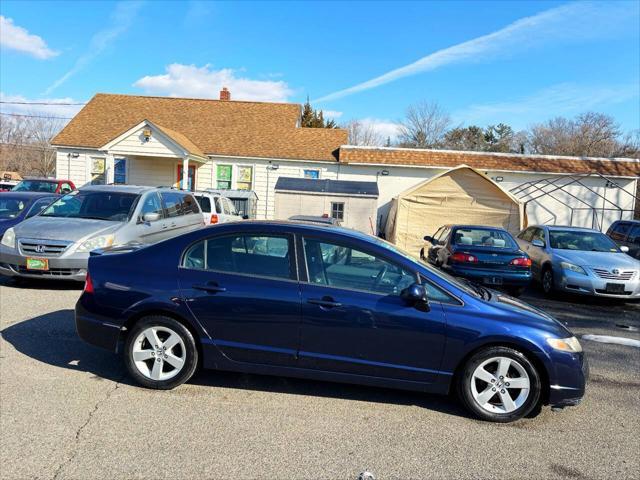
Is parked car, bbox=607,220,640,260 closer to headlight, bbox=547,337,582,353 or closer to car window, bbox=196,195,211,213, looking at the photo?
headlight, bbox=547,337,582,353

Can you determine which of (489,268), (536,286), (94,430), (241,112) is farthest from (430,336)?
(241,112)

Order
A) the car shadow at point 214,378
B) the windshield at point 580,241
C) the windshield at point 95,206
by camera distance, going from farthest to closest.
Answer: the windshield at point 580,241 < the windshield at point 95,206 < the car shadow at point 214,378

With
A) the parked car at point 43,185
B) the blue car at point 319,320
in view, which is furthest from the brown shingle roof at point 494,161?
the blue car at point 319,320

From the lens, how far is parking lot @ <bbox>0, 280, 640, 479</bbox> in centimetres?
300

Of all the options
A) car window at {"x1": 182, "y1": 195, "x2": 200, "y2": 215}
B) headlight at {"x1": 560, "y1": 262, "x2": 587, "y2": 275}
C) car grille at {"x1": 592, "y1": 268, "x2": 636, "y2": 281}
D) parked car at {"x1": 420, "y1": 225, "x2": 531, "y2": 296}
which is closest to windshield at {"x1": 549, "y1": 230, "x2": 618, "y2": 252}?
headlight at {"x1": 560, "y1": 262, "x2": 587, "y2": 275}

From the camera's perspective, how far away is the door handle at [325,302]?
3.81m

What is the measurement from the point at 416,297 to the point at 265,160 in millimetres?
17955

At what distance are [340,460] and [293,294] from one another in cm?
134

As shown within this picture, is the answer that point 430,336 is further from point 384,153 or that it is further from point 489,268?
point 384,153

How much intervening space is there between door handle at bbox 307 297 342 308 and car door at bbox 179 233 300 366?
0.43ft

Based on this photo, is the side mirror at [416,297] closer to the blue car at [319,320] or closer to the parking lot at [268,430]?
the blue car at [319,320]

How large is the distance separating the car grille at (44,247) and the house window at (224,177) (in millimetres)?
14340

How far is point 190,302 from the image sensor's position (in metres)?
4.00

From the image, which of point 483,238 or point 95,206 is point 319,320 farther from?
point 483,238
